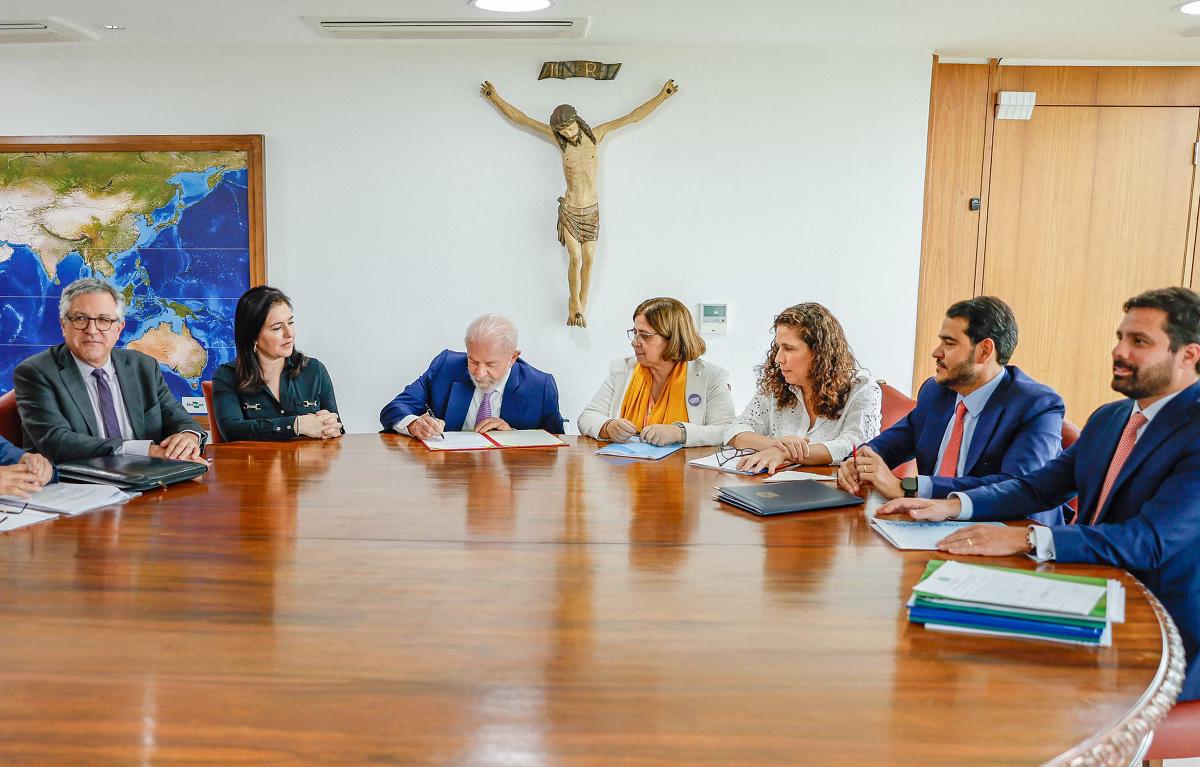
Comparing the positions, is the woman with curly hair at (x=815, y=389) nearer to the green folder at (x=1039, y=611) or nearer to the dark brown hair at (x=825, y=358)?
the dark brown hair at (x=825, y=358)

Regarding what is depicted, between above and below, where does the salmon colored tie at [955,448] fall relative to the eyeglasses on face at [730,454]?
above

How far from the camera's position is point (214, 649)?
4.35ft

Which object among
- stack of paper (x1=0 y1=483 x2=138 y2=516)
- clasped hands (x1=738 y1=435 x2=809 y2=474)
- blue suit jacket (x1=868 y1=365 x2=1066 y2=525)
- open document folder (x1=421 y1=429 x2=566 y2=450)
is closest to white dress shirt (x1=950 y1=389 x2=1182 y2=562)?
blue suit jacket (x1=868 y1=365 x2=1066 y2=525)

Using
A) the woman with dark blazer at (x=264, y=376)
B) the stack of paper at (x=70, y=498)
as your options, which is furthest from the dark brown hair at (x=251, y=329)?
the stack of paper at (x=70, y=498)

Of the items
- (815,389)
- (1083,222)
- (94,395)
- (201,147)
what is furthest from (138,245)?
(1083,222)

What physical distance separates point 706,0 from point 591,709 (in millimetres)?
3085

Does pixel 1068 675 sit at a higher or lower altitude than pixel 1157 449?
lower

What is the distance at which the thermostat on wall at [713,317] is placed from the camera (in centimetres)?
441

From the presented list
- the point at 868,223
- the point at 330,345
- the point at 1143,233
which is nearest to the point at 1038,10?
the point at 868,223

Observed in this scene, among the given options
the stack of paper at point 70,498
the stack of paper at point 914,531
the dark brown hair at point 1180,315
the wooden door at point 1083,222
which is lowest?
the stack of paper at point 70,498

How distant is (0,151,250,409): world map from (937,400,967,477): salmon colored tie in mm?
3438

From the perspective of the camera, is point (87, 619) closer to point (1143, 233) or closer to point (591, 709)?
point (591, 709)

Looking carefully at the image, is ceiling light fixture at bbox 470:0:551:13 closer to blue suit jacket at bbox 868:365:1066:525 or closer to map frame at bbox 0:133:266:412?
map frame at bbox 0:133:266:412

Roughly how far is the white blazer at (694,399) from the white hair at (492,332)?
41 centimetres
